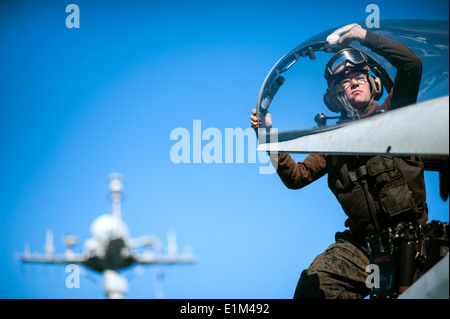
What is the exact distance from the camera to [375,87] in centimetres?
532

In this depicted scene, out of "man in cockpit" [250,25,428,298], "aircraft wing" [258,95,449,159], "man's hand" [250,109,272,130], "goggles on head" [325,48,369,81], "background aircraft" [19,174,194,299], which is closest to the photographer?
"aircraft wing" [258,95,449,159]

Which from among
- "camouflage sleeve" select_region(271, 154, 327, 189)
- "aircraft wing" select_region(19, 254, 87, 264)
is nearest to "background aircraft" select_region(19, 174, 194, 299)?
"aircraft wing" select_region(19, 254, 87, 264)

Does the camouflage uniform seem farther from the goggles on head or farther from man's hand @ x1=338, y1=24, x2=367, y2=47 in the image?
man's hand @ x1=338, y1=24, x2=367, y2=47

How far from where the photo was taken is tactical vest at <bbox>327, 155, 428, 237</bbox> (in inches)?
228

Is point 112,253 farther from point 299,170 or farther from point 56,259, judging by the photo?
point 299,170

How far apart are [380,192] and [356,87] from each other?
3.64 ft

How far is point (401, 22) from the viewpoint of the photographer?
4879 millimetres

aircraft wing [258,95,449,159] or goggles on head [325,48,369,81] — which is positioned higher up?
goggles on head [325,48,369,81]

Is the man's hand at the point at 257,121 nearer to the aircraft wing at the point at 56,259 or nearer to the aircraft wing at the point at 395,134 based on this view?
the aircraft wing at the point at 395,134

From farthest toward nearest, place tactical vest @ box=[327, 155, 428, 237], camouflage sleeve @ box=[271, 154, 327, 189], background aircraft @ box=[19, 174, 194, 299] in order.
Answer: background aircraft @ box=[19, 174, 194, 299], camouflage sleeve @ box=[271, 154, 327, 189], tactical vest @ box=[327, 155, 428, 237]

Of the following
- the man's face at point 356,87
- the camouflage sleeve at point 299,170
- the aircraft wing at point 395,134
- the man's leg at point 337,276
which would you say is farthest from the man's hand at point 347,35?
the man's leg at point 337,276

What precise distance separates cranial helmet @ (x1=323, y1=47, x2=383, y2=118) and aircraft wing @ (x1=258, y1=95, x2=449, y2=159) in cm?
45
